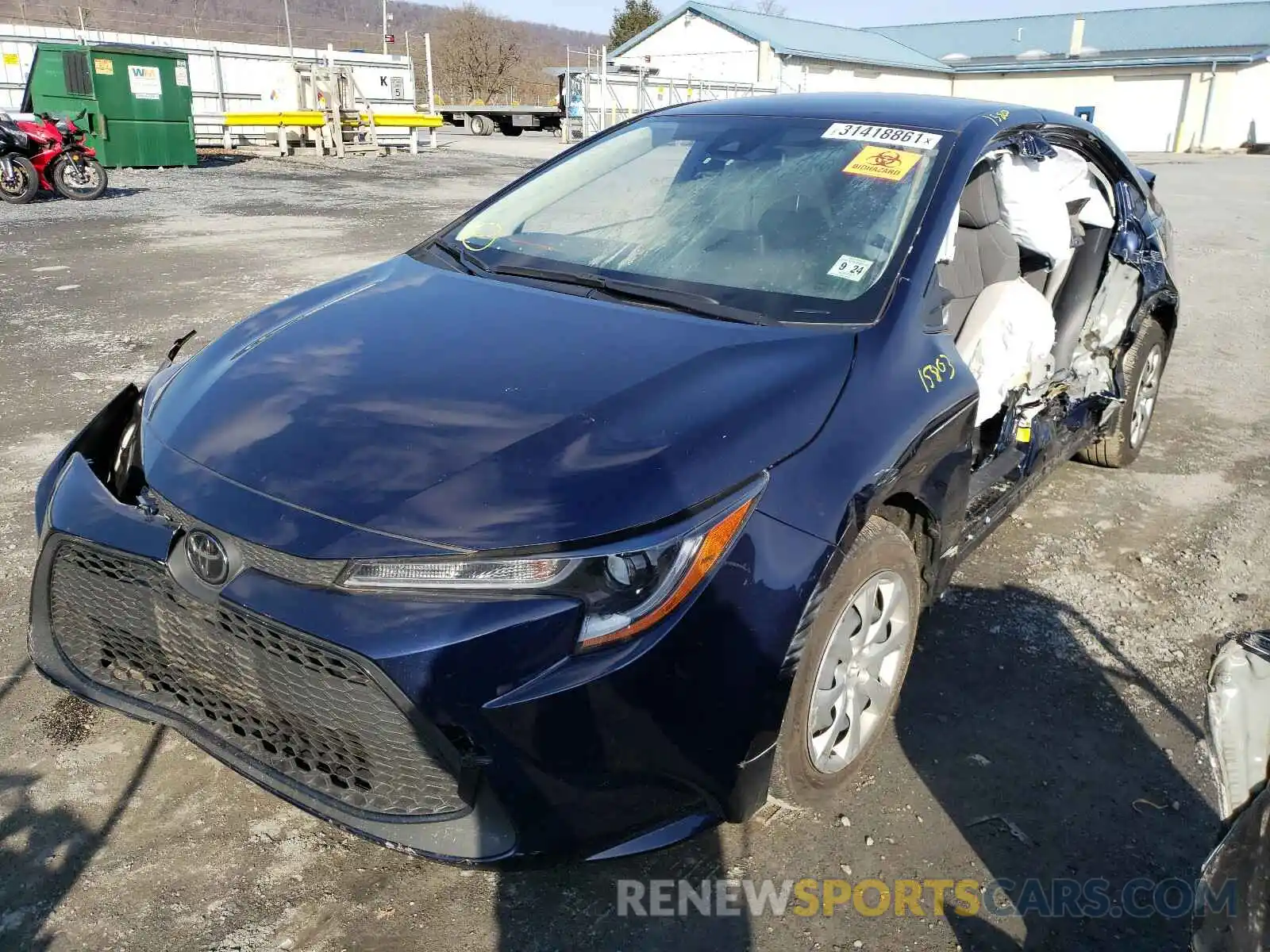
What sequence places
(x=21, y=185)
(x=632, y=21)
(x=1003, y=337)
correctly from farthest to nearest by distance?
1. (x=632, y=21)
2. (x=21, y=185)
3. (x=1003, y=337)

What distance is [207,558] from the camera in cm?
204

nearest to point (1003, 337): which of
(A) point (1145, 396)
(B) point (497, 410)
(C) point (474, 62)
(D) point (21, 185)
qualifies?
(A) point (1145, 396)

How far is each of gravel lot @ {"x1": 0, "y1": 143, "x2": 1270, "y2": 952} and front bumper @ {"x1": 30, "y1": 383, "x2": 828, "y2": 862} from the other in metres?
0.35

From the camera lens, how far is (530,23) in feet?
495

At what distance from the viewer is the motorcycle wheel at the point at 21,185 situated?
1277 cm

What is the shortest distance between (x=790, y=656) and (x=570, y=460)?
0.62 m

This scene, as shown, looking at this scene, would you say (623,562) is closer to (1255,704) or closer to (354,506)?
(354,506)

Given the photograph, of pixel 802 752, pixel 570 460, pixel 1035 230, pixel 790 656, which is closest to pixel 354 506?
pixel 570 460

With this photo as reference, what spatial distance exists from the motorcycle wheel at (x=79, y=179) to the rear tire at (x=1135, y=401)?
13261 millimetres

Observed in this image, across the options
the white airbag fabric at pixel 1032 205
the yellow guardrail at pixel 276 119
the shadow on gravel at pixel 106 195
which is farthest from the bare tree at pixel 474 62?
the white airbag fabric at pixel 1032 205

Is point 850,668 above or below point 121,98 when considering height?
below

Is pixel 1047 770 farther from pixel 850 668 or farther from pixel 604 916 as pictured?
pixel 604 916

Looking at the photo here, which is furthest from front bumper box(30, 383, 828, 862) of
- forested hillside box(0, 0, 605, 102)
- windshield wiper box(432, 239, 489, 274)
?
forested hillside box(0, 0, 605, 102)

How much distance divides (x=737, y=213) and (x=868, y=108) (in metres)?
0.66
